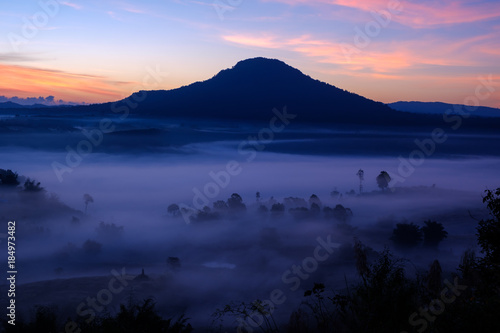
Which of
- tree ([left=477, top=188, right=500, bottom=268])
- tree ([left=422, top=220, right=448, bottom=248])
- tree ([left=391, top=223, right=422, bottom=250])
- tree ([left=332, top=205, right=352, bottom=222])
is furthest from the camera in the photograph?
tree ([left=332, top=205, right=352, bottom=222])

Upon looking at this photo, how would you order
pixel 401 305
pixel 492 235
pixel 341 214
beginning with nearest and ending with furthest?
pixel 401 305
pixel 492 235
pixel 341 214

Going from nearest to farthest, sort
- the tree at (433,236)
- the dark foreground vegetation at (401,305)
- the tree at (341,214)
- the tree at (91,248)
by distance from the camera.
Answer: the dark foreground vegetation at (401,305), the tree at (433,236), the tree at (91,248), the tree at (341,214)

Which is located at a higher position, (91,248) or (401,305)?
(401,305)

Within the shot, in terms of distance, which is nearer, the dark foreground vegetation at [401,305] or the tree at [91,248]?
the dark foreground vegetation at [401,305]

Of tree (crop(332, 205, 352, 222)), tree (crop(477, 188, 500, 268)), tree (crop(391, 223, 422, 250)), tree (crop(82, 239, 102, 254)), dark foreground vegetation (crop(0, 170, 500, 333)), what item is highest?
tree (crop(477, 188, 500, 268))

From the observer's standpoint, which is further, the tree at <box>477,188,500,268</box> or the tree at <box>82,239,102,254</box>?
the tree at <box>82,239,102,254</box>

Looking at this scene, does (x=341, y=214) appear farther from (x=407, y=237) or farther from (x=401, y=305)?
(x=401, y=305)

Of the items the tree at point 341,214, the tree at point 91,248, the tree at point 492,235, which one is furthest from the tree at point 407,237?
the tree at point 492,235

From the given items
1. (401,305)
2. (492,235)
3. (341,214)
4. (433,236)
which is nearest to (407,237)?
(433,236)

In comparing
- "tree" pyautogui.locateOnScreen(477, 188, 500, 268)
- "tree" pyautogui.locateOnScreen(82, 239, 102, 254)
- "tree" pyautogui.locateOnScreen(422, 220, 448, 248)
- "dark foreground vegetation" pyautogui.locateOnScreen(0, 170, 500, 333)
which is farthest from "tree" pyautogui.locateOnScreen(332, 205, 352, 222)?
"tree" pyautogui.locateOnScreen(477, 188, 500, 268)

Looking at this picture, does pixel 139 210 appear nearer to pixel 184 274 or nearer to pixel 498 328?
pixel 184 274

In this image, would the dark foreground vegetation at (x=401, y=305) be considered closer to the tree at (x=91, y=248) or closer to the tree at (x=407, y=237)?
the tree at (x=91, y=248)

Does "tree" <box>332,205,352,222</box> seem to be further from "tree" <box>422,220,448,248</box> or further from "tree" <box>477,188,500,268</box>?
"tree" <box>477,188,500,268</box>

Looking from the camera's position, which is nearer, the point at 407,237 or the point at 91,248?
the point at 407,237
